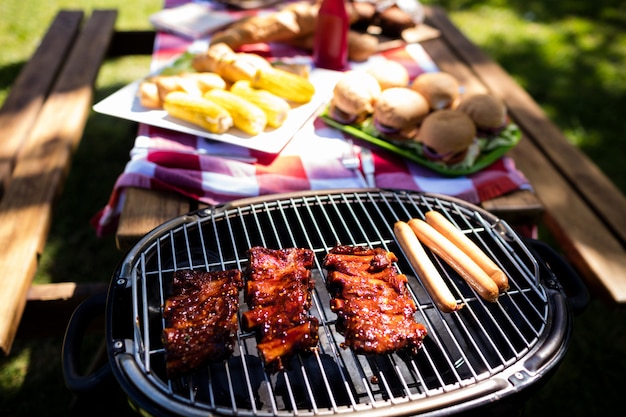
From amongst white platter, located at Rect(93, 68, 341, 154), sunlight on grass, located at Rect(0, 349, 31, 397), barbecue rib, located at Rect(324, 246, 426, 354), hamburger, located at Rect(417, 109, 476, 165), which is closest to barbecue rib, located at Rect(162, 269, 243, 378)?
barbecue rib, located at Rect(324, 246, 426, 354)

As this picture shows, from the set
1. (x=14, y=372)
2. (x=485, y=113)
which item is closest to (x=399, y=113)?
(x=485, y=113)

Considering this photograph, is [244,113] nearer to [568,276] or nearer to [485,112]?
[485,112]

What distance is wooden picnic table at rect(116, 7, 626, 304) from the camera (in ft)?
7.79

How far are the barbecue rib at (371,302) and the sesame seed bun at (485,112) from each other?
4.29ft

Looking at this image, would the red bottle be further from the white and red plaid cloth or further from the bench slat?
the bench slat

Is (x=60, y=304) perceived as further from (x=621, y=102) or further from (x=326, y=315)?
(x=621, y=102)

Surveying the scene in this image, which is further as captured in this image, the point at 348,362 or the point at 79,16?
the point at 79,16

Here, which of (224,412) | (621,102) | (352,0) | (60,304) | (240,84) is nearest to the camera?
(224,412)

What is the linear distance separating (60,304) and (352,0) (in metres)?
3.59

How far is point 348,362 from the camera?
72.3 inches

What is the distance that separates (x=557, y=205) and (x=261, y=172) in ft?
5.56

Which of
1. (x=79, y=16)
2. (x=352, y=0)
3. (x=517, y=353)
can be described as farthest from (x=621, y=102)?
(x=79, y=16)

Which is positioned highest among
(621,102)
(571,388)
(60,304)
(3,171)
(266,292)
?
(266,292)

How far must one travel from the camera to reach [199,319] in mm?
1731
